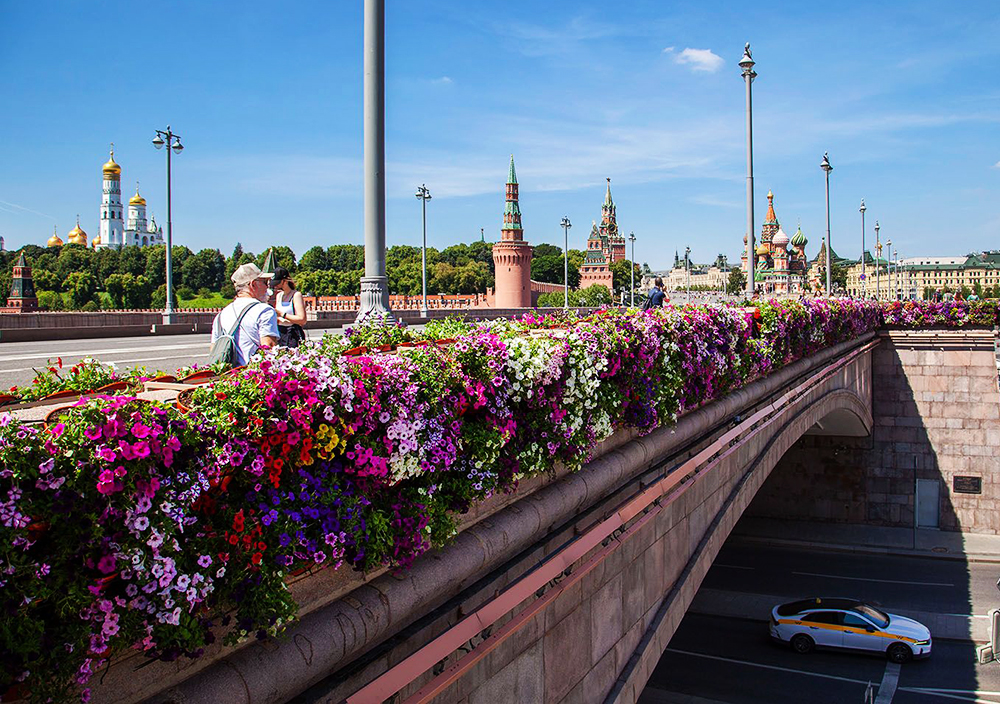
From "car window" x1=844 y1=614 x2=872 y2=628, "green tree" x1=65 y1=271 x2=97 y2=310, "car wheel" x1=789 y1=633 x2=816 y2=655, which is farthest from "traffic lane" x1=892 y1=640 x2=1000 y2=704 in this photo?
"green tree" x1=65 y1=271 x2=97 y2=310

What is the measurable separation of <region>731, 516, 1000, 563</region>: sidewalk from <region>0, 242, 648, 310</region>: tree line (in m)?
36.3

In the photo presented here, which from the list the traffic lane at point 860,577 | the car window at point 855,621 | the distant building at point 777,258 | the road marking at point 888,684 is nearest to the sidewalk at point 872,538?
the traffic lane at point 860,577

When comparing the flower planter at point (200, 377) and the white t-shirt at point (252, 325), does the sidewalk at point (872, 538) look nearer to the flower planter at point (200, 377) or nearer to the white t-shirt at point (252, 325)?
the white t-shirt at point (252, 325)

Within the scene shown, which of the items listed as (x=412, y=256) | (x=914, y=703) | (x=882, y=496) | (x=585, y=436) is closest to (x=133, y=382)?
(x=585, y=436)

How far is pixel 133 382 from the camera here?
3768mm

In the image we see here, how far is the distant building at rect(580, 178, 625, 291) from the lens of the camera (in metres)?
141

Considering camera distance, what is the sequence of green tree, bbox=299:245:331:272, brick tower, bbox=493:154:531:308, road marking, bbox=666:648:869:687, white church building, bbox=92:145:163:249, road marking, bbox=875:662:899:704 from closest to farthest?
road marking, bbox=875:662:899:704 < road marking, bbox=666:648:869:687 < brick tower, bbox=493:154:531:308 < green tree, bbox=299:245:331:272 < white church building, bbox=92:145:163:249

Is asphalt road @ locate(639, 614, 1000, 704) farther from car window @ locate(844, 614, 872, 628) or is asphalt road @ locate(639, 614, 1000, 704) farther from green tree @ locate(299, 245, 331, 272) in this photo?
green tree @ locate(299, 245, 331, 272)

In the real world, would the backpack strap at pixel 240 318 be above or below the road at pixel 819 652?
above

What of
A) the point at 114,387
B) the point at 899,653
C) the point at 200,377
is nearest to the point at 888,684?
the point at 899,653

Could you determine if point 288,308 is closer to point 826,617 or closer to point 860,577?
point 826,617

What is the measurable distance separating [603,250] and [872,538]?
4768 inches

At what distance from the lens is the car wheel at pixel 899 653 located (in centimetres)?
1897

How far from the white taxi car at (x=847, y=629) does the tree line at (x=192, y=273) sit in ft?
138
